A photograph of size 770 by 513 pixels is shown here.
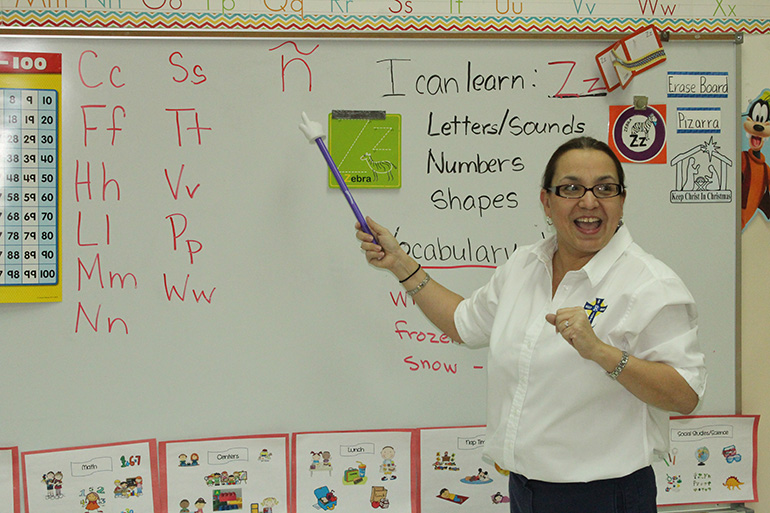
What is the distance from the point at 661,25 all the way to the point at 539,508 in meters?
1.23

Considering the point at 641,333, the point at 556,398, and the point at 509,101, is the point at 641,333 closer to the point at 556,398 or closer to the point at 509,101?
the point at 556,398

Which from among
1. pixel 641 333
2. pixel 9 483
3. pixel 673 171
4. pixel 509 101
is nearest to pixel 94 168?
pixel 9 483


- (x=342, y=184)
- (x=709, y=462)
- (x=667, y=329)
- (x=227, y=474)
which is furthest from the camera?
(x=709, y=462)

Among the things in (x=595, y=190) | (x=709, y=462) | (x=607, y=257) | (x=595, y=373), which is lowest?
(x=709, y=462)

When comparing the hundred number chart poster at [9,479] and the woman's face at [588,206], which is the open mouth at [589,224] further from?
the hundred number chart poster at [9,479]

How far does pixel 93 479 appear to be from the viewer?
1495mm

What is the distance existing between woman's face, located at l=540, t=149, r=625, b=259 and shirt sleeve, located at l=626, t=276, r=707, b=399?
0.13 metres

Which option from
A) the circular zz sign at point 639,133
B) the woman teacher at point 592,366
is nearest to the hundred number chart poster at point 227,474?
the woman teacher at point 592,366

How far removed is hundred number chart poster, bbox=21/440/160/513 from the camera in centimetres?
148

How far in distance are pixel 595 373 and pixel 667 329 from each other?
14 centimetres

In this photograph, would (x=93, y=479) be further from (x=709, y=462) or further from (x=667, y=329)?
(x=709, y=462)

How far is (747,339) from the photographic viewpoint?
1631 mm

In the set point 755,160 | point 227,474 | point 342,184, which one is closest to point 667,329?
point 342,184

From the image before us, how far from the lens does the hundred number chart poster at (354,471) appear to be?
5.08ft
